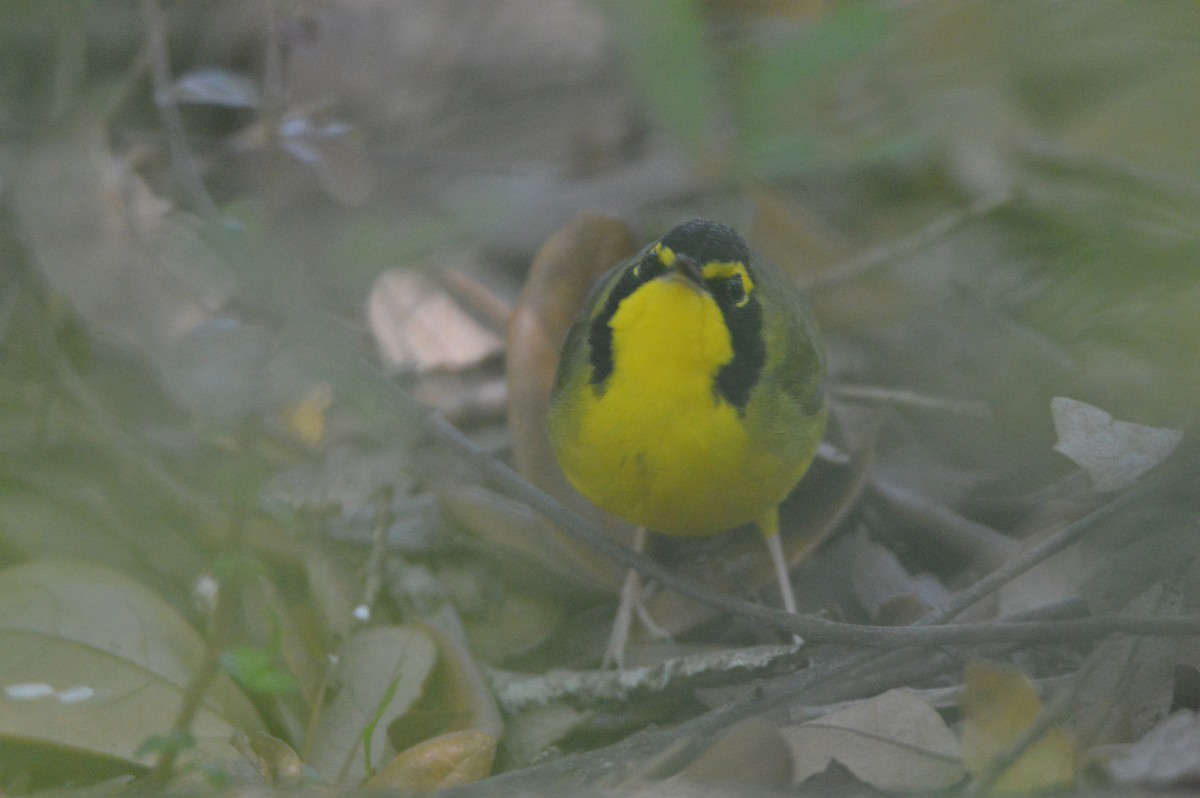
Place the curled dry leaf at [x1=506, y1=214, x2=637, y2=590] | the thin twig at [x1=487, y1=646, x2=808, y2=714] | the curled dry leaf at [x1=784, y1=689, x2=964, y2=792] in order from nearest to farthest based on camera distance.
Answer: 1. the curled dry leaf at [x1=784, y1=689, x2=964, y2=792]
2. the thin twig at [x1=487, y1=646, x2=808, y2=714]
3. the curled dry leaf at [x1=506, y1=214, x2=637, y2=590]

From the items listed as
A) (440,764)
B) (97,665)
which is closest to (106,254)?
(97,665)

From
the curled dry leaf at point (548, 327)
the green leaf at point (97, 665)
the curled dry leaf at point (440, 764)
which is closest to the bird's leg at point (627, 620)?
the curled dry leaf at point (548, 327)

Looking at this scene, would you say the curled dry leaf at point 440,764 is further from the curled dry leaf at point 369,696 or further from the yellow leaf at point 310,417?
the yellow leaf at point 310,417

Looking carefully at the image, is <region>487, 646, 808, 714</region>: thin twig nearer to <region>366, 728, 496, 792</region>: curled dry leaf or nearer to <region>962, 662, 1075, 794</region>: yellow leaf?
<region>366, 728, 496, 792</region>: curled dry leaf

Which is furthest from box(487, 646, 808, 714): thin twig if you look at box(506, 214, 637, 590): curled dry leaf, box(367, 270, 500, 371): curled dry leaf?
box(367, 270, 500, 371): curled dry leaf

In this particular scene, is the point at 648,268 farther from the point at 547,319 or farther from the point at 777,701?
the point at 777,701

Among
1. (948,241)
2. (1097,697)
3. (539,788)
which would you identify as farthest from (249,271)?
(948,241)

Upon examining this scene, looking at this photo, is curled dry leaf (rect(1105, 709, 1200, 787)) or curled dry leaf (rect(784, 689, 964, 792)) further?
curled dry leaf (rect(784, 689, 964, 792))
